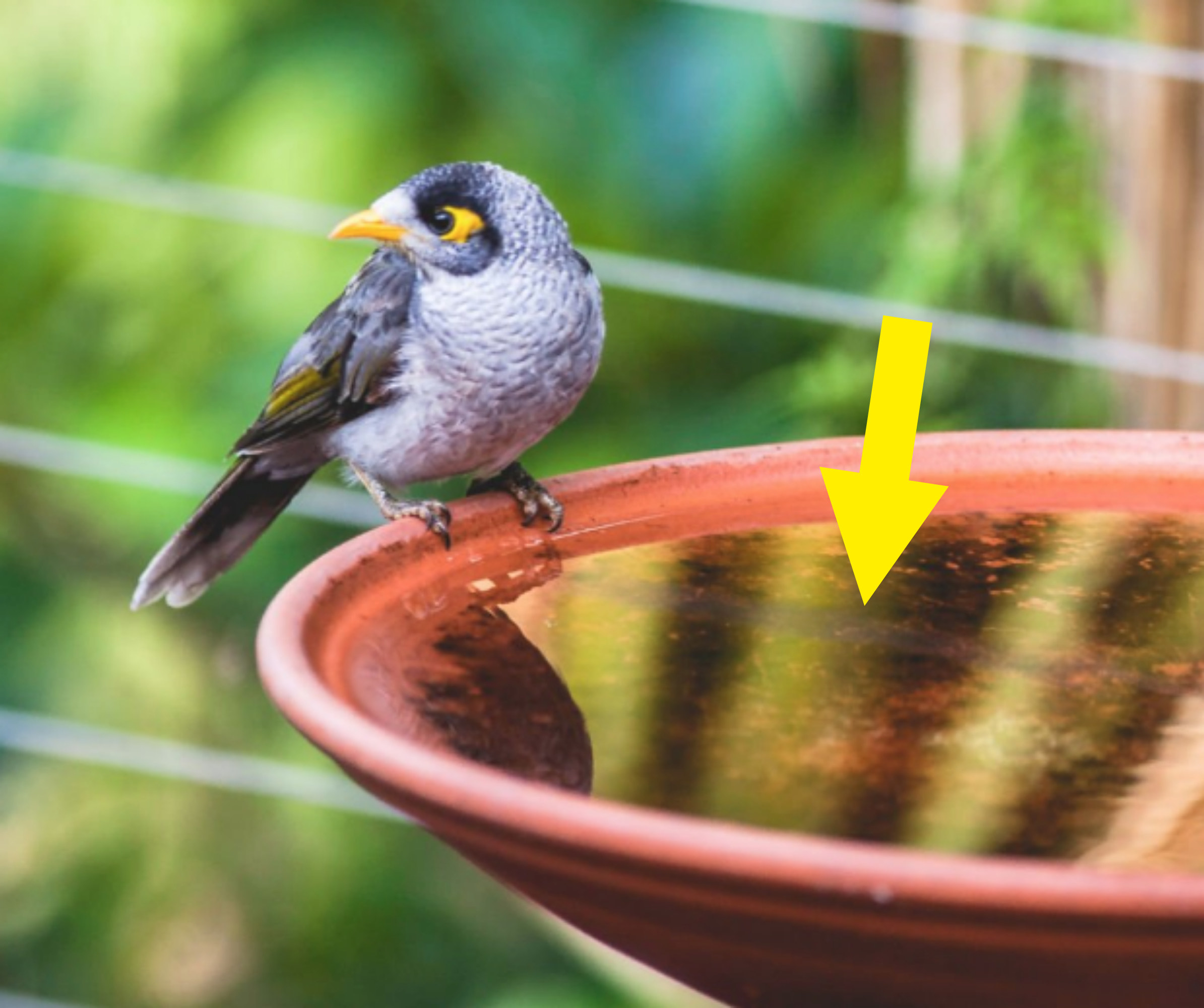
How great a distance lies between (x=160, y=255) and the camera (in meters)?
3.98

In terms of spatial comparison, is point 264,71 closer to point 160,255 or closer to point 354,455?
point 160,255

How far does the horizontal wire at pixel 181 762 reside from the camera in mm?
3693

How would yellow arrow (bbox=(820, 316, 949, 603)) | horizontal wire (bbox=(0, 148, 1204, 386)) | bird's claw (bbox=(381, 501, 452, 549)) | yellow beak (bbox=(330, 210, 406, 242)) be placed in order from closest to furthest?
yellow arrow (bbox=(820, 316, 949, 603)) < bird's claw (bbox=(381, 501, 452, 549)) < yellow beak (bbox=(330, 210, 406, 242)) < horizontal wire (bbox=(0, 148, 1204, 386))

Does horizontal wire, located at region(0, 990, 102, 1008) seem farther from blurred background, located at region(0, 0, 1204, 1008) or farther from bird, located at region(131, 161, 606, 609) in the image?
bird, located at region(131, 161, 606, 609)

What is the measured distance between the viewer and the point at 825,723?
5.77 feet

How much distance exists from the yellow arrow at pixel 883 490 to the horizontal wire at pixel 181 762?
5.60ft

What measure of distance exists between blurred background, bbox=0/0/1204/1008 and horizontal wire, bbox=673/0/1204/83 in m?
0.18

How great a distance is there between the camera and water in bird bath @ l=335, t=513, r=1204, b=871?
5.23 feet

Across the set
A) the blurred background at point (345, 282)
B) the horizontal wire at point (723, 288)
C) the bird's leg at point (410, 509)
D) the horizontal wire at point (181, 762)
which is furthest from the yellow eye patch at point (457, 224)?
the horizontal wire at point (181, 762)

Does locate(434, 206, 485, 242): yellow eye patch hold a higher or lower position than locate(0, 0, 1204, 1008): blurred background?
higher

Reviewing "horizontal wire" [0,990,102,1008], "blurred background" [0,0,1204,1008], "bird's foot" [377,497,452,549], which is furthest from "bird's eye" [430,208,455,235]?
"horizontal wire" [0,990,102,1008]

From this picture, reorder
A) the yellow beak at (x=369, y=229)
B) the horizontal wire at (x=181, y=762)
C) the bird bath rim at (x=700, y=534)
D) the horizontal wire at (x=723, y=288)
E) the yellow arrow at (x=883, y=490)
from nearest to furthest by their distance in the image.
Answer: the bird bath rim at (x=700, y=534), the yellow arrow at (x=883, y=490), the yellow beak at (x=369, y=229), the horizontal wire at (x=723, y=288), the horizontal wire at (x=181, y=762)

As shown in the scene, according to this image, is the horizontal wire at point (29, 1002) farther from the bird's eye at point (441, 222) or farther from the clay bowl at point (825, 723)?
the clay bowl at point (825, 723)

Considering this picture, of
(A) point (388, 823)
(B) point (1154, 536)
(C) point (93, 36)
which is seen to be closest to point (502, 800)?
(B) point (1154, 536)
